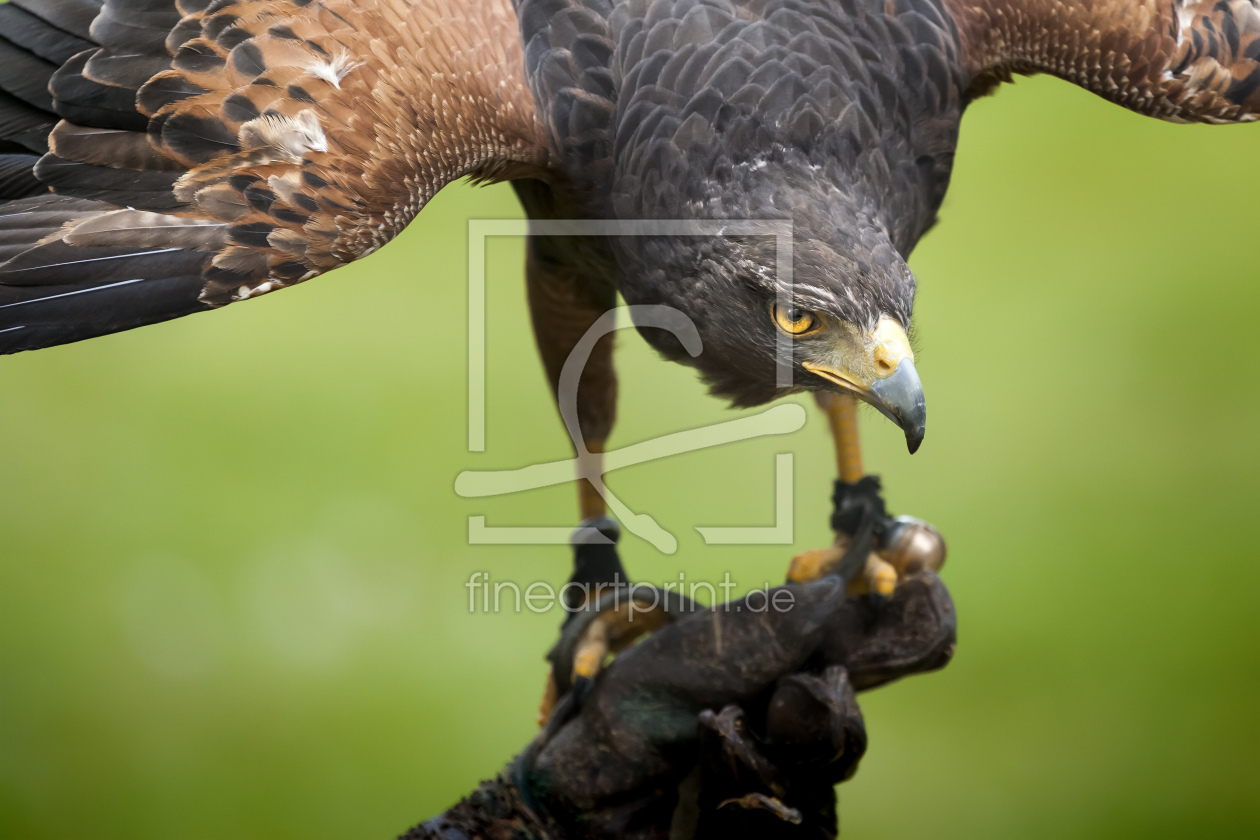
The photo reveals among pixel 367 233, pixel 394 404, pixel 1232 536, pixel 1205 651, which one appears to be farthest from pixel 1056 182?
pixel 367 233

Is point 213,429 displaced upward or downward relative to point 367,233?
downward

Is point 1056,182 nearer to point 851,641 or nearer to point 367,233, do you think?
point 851,641

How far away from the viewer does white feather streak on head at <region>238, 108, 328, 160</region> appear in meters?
1.51

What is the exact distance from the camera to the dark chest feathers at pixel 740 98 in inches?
63.4

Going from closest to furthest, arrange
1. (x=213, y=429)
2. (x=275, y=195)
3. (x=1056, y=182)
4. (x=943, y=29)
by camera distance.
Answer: (x=275, y=195) < (x=943, y=29) < (x=213, y=429) < (x=1056, y=182)

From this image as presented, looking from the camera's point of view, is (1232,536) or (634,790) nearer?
(634,790)

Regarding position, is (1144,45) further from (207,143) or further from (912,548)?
(207,143)

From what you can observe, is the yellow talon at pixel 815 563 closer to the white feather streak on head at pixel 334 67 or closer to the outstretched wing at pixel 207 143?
the outstretched wing at pixel 207 143

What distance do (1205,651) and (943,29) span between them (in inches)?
92.1

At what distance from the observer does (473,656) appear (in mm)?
3400

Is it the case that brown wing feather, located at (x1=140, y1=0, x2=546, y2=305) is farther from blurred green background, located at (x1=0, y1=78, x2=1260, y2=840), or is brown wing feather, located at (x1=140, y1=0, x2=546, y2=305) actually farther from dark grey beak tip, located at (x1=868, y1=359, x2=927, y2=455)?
blurred green background, located at (x1=0, y1=78, x2=1260, y2=840)

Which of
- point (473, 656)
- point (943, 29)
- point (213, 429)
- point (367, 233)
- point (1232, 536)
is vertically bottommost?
point (473, 656)

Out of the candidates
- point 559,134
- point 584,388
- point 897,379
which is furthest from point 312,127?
point 584,388
